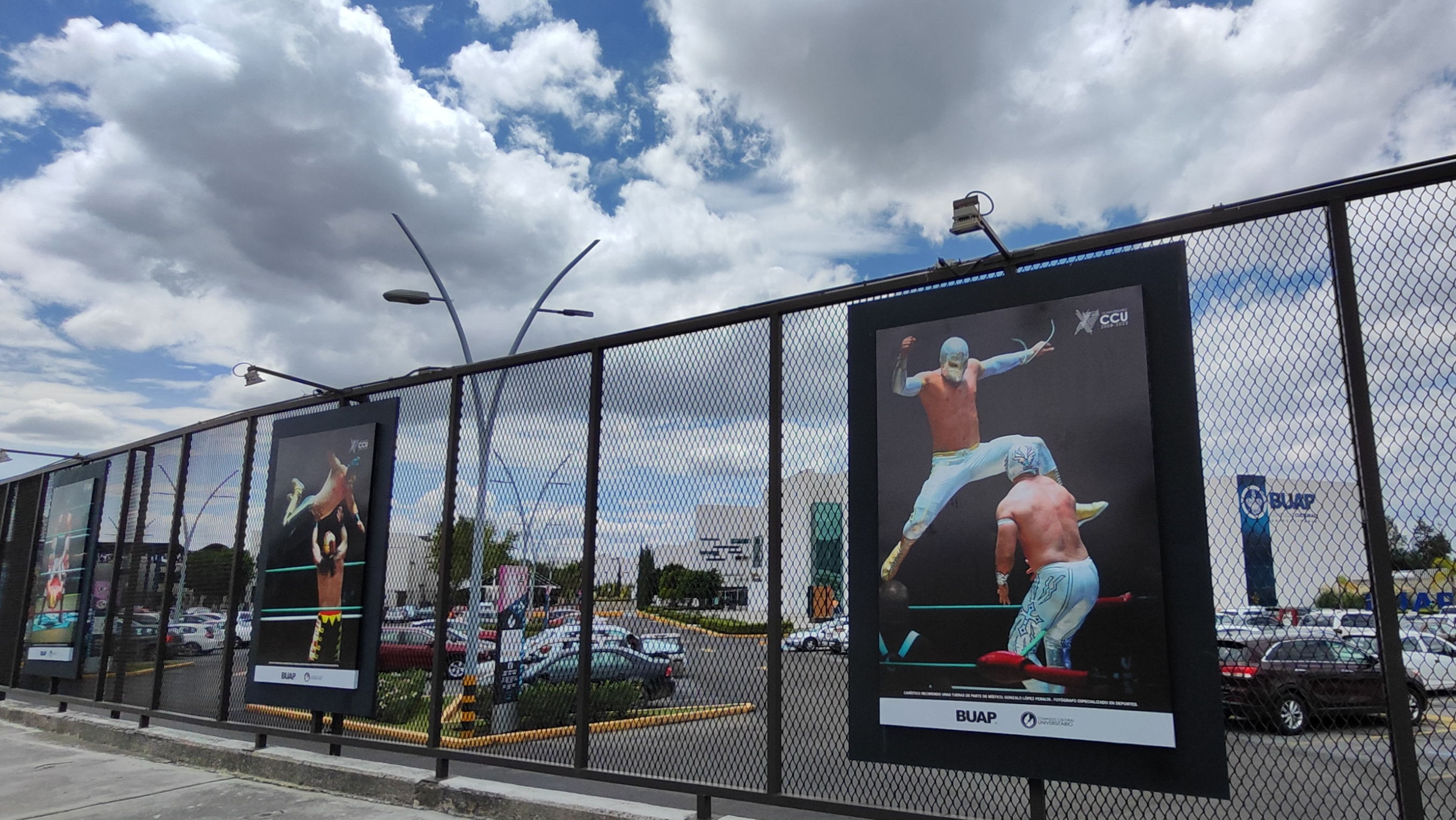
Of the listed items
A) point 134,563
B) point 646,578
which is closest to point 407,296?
point 134,563

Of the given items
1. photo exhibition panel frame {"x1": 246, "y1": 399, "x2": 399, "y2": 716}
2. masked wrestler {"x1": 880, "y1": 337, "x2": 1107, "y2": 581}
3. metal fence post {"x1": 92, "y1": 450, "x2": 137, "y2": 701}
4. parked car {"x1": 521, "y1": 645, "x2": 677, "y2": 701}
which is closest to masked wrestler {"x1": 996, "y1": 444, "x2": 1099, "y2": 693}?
masked wrestler {"x1": 880, "y1": 337, "x2": 1107, "y2": 581}

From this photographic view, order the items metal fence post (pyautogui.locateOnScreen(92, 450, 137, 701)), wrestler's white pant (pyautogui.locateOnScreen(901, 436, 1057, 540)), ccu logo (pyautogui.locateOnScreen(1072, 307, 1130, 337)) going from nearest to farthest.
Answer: ccu logo (pyautogui.locateOnScreen(1072, 307, 1130, 337)) → wrestler's white pant (pyautogui.locateOnScreen(901, 436, 1057, 540)) → metal fence post (pyautogui.locateOnScreen(92, 450, 137, 701))

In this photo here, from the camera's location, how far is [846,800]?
5.02 meters

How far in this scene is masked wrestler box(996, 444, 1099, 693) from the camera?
14.0 ft

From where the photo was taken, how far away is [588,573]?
632 cm

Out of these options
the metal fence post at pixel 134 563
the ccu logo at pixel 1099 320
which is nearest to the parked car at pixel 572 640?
the ccu logo at pixel 1099 320

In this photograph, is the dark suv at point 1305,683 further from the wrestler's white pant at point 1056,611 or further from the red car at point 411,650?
the red car at point 411,650

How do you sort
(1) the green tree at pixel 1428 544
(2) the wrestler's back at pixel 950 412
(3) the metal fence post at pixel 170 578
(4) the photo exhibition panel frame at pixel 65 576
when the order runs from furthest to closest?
1. (4) the photo exhibition panel frame at pixel 65 576
2. (3) the metal fence post at pixel 170 578
3. (2) the wrestler's back at pixel 950 412
4. (1) the green tree at pixel 1428 544

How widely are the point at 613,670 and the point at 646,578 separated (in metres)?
0.83

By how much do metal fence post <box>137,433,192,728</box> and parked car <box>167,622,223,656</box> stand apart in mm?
178

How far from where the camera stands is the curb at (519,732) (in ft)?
18.2

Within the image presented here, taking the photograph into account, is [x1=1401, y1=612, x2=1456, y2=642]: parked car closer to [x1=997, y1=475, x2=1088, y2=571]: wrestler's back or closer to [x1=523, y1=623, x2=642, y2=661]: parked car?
[x1=997, y1=475, x2=1088, y2=571]: wrestler's back

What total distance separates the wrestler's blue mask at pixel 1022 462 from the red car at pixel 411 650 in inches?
193

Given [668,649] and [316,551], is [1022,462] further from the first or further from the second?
[316,551]
